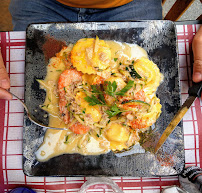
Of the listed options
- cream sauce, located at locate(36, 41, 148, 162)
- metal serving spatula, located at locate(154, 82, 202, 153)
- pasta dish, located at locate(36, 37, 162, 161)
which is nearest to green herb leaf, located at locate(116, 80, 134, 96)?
pasta dish, located at locate(36, 37, 162, 161)

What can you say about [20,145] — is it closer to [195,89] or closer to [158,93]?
[158,93]

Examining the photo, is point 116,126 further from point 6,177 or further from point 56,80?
point 6,177

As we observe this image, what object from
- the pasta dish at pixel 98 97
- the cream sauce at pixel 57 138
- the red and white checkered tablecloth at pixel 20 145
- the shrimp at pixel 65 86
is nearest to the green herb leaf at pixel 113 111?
the pasta dish at pixel 98 97

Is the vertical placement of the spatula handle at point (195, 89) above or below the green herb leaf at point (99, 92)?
above

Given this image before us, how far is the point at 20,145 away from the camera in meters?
1.68

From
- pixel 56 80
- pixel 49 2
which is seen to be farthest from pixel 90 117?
pixel 49 2

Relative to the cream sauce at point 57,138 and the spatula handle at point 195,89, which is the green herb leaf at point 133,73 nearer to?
the cream sauce at point 57,138

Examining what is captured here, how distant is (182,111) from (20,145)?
1.21 metres

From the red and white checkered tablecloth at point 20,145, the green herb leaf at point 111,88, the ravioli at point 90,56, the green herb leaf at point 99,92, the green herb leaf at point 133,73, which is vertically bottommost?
the red and white checkered tablecloth at point 20,145

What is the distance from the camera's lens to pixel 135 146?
1617 mm

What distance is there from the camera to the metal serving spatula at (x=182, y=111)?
1564 millimetres

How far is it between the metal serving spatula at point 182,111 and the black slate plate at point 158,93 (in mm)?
48

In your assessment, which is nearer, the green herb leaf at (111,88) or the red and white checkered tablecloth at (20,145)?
the green herb leaf at (111,88)

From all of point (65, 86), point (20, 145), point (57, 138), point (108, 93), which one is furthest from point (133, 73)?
point (20, 145)
